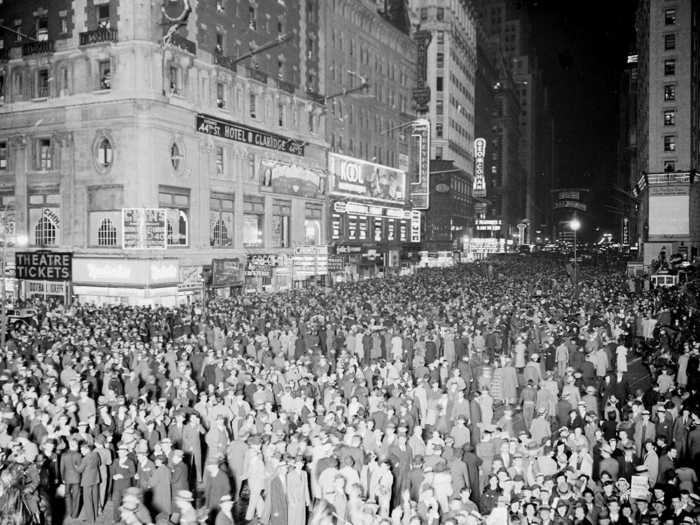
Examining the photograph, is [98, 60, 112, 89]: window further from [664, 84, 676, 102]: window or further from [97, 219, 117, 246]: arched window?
[664, 84, 676, 102]: window

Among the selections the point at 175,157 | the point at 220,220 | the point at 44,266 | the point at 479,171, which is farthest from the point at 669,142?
the point at 479,171

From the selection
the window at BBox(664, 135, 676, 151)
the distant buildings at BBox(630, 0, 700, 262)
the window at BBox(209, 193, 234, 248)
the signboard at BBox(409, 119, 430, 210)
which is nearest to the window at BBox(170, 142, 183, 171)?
the window at BBox(209, 193, 234, 248)

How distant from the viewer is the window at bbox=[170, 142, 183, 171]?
42.9m

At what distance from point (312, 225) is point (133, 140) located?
22355 mm

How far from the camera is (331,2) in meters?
67.8

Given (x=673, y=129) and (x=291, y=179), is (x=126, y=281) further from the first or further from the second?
(x=673, y=129)

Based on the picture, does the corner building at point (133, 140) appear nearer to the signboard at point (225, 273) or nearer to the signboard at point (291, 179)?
the signboard at point (225, 273)

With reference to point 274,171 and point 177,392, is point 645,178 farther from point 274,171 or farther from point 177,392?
point 177,392

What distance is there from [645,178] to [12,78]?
61106 millimetres

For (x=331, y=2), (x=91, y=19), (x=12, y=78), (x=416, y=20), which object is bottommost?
(x=12, y=78)

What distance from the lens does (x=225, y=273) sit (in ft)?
140

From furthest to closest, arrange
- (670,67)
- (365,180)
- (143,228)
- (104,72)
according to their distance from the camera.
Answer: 1. (670,67)
2. (365,180)
3. (104,72)
4. (143,228)

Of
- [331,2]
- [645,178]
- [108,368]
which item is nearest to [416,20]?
[331,2]

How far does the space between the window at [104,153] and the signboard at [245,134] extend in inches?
226
